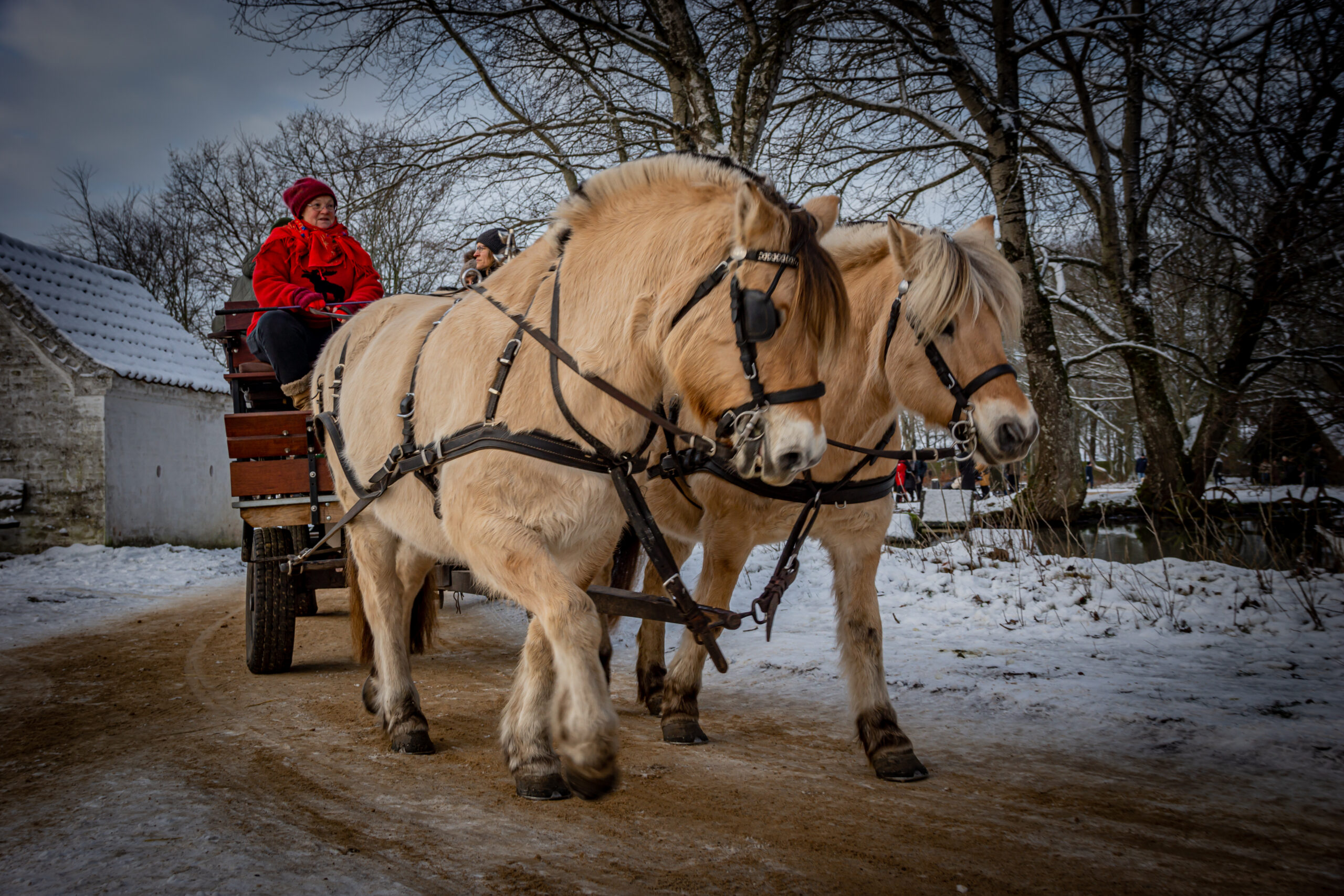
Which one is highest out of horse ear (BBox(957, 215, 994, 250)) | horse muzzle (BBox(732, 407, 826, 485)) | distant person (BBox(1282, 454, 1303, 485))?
horse ear (BBox(957, 215, 994, 250))

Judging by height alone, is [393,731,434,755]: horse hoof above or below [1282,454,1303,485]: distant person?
below

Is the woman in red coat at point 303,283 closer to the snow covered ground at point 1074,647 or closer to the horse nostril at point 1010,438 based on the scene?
the snow covered ground at point 1074,647

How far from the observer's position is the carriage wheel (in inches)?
194

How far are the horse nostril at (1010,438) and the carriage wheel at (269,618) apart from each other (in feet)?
13.3

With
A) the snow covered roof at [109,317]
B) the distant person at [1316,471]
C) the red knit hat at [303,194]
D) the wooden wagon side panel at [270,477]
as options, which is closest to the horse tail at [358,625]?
the wooden wagon side panel at [270,477]

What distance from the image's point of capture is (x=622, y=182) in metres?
2.84

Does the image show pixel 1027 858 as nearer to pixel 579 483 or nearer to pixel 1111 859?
pixel 1111 859

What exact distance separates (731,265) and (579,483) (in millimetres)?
829

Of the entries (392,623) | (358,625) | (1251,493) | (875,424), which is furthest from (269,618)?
(1251,493)

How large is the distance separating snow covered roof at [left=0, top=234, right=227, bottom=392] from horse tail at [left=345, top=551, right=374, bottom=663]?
1240 centimetres

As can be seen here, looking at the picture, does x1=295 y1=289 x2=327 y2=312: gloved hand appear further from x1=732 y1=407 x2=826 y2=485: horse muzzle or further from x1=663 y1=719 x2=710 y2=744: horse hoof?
x1=732 y1=407 x2=826 y2=485: horse muzzle

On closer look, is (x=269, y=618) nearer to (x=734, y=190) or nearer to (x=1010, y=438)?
(x=734, y=190)

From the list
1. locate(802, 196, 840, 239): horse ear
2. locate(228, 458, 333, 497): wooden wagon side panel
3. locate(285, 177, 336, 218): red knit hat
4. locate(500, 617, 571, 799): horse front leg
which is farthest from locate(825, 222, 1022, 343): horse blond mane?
locate(285, 177, 336, 218): red knit hat

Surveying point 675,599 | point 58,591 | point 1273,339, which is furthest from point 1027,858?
point 58,591
